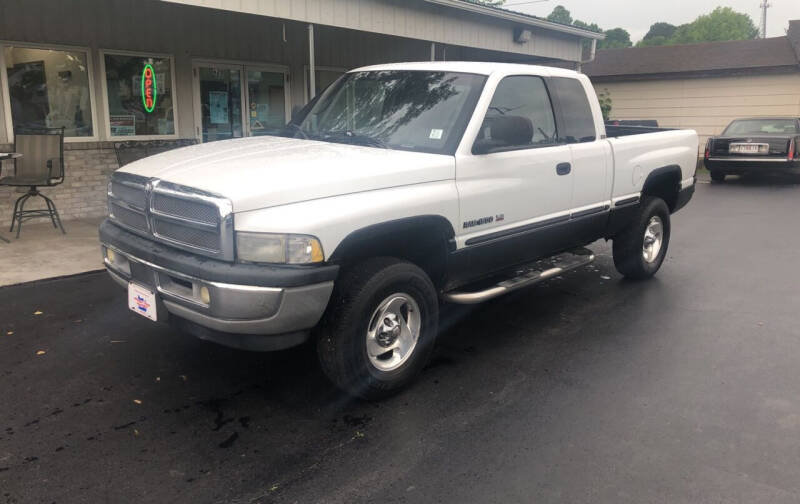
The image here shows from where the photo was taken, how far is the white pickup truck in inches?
127

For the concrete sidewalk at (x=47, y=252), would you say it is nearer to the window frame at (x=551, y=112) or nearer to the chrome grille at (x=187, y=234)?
the chrome grille at (x=187, y=234)

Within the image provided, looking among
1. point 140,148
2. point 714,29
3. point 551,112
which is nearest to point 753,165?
point 551,112

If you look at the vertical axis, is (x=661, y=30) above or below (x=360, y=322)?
above

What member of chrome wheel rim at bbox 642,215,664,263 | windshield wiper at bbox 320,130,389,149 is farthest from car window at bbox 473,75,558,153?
chrome wheel rim at bbox 642,215,664,263

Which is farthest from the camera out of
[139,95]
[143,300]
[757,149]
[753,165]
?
[753,165]

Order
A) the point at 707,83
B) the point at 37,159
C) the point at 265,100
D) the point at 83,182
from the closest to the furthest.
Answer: the point at 37,159 → the point at 83,182 → the point at 265,100 → the point at 707,83

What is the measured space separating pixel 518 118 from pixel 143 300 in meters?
2.60

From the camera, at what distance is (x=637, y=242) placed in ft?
20.2

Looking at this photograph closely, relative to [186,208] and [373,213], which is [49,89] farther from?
[373,213]

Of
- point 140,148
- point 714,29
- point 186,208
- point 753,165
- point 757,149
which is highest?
point 714,29

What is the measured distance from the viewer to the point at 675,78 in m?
22.1

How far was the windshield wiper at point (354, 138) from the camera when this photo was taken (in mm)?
4257

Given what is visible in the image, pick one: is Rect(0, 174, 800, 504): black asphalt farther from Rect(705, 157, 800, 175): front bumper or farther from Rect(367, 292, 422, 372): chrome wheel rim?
Rect(705, 157, 800, 175): front bumper

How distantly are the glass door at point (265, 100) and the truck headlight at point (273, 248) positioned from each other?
873 centimetres
